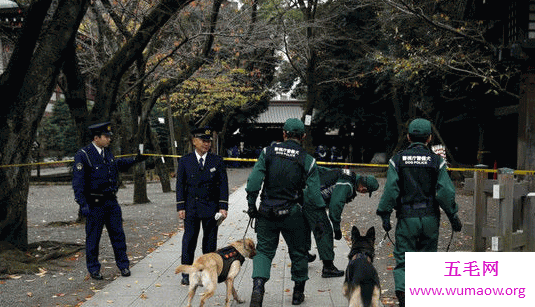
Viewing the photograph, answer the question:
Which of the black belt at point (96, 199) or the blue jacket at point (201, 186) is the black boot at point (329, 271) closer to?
the blue jacket at point (201, 186)

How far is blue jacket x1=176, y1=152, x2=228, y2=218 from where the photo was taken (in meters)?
6.48

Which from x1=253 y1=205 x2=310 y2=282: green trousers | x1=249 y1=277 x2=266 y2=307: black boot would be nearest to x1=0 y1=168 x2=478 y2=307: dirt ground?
x1=253 y1=205 x2=310 y2=282: green trousers

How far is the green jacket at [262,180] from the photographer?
5.61m

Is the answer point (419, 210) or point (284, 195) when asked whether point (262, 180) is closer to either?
point (284, 195)

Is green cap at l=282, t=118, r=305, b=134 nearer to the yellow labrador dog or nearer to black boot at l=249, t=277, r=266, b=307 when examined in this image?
the yellow labrador dog

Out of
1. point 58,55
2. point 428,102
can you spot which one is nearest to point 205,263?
point 58,55

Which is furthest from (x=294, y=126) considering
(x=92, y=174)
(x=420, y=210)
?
(x=92, y=174)

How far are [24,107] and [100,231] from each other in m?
2.58

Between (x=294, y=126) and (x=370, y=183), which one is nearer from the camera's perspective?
(x=294, y=126)

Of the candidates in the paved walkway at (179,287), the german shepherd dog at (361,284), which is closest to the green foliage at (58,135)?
the paved walkway at (179,287)

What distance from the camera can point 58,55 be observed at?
877 cm

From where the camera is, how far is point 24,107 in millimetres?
8461

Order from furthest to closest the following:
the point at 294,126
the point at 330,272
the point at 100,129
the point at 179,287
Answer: the point at 100,129 → the point at 330,272 → the point at 179,287 → the point at 294,126

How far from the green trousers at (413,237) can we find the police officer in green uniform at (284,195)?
87 cm
